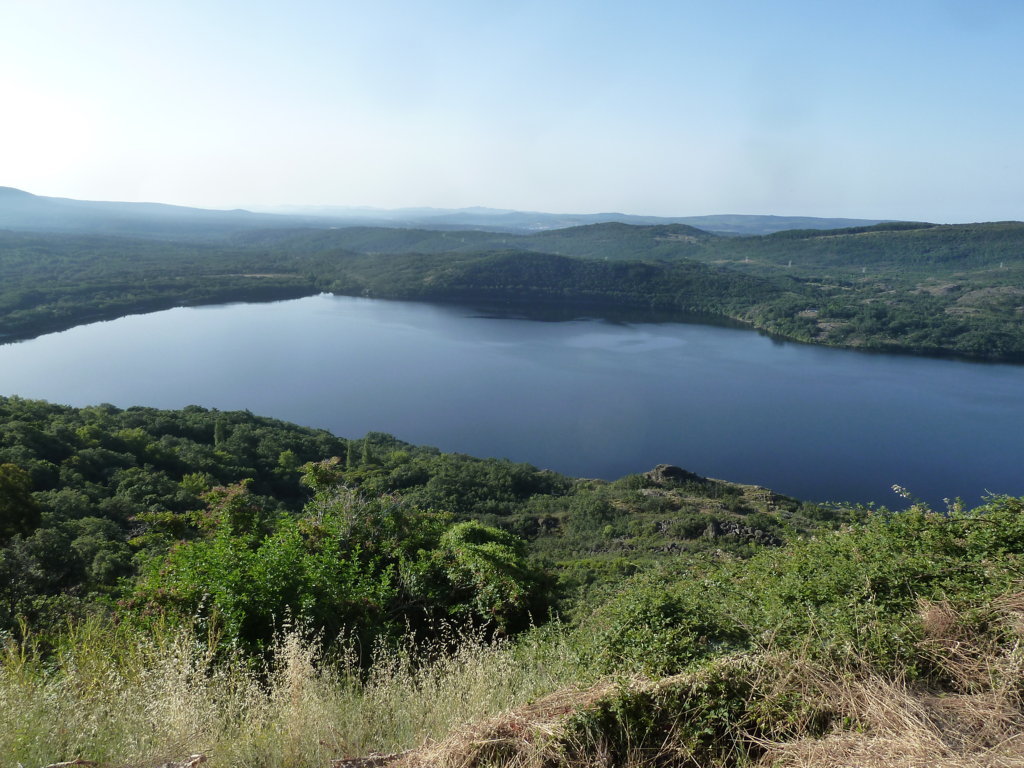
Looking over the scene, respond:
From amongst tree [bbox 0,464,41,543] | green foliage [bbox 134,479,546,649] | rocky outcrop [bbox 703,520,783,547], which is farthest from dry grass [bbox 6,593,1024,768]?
rocky outcrop [bbox 703,520,783,547]

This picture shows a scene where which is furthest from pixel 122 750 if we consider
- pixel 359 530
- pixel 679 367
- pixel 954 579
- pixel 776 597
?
pixel 679 367

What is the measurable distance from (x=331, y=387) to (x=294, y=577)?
1756 inches

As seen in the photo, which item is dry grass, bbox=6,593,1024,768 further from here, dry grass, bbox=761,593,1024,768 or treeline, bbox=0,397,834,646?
treeline, bbox=0,397,834,646

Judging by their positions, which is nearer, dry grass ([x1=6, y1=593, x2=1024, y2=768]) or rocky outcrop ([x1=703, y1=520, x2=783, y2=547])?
dry grass ([x1=6, y1=593, x2=1024, y2=768])

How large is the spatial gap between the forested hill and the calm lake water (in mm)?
8218

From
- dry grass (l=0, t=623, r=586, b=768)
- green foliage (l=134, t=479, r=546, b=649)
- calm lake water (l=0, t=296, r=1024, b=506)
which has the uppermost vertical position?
dry grass (l=0, t=623, r=586, b=768)

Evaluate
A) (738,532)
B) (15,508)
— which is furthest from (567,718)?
(738,532)

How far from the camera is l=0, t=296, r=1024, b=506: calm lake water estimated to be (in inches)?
1348

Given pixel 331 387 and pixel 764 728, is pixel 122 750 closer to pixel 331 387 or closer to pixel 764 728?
pixel 764 728

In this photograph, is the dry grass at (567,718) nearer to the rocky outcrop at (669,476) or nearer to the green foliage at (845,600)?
the green foliage at (845,600)

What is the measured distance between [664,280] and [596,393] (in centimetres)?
5663

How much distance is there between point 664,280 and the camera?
9612 cm

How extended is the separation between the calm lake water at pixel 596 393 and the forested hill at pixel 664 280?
822 centimetres

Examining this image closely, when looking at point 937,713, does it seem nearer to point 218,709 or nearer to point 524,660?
point 524,660
